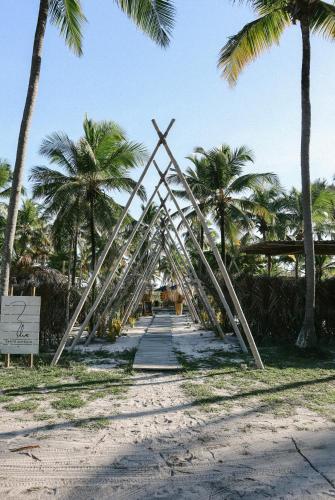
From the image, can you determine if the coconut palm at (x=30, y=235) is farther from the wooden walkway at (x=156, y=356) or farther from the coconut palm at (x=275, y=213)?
the wooden walkway at (x=156, y=356)

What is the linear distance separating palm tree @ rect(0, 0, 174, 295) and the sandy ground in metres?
5.20

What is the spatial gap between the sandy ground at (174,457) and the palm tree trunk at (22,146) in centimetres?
488

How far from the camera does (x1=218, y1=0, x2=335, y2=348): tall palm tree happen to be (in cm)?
1109

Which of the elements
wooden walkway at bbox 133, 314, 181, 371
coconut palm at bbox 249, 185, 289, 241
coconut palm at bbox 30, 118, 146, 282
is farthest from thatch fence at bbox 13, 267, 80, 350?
coconut palm at bbox 249, 185, 289, 241

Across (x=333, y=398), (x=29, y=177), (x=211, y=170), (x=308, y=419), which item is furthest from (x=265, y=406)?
(x=211, y=170)

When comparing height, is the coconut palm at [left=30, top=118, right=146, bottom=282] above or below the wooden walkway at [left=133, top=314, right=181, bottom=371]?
above

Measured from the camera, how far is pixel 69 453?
430 centimetres

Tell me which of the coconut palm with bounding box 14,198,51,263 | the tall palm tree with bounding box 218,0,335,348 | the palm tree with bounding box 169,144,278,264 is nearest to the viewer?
the tall palm tree with bounding box 218,0,335,348

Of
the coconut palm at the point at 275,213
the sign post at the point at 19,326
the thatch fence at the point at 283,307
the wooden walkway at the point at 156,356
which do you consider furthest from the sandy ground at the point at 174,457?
the coconut palm at the point at 275,213

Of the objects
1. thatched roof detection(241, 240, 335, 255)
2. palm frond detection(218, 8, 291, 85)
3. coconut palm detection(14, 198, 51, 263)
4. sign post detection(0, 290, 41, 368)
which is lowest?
sign post detection(0, 290, 41, 368)

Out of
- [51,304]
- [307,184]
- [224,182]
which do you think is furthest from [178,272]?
[307,184]

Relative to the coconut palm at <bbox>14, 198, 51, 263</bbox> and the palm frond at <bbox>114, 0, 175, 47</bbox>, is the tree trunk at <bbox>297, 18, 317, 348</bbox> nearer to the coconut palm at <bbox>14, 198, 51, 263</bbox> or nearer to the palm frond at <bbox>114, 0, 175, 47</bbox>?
the palm frond at <bbox>114, 0, 175, 47</bbox>

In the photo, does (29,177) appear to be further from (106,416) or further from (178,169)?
(106,416)

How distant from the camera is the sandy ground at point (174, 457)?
358cm
